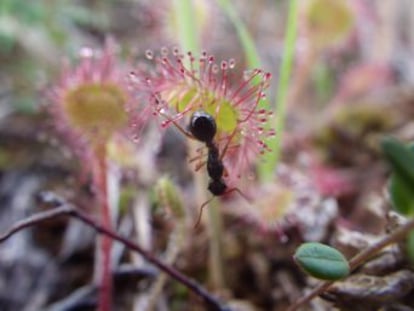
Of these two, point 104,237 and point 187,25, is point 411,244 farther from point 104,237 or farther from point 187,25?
point 187,25

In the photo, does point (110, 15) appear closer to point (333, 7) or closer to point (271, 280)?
point (333, 7)

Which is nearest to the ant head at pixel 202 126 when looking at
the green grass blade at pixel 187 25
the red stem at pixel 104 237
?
the red stem at pixel 104 237

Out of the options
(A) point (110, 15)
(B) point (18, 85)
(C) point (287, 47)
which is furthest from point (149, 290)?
(A) point (110, 15)

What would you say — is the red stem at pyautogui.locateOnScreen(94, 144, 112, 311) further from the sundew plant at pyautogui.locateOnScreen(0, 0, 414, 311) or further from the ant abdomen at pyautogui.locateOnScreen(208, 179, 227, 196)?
the ant abdomen at pyautogui.locateOnScreen(208, 179, 227, 196)

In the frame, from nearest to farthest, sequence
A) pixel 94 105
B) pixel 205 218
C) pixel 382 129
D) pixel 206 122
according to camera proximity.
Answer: pixel 206 122, pixel 94 105, pixel 205 218, pixel 382 129

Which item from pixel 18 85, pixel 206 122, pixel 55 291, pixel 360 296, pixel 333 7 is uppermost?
pixel 18 85

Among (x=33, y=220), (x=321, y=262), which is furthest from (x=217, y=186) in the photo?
(x=33, y=220)

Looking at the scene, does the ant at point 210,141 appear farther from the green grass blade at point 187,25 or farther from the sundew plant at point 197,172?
the green grass blade at point 187,25
